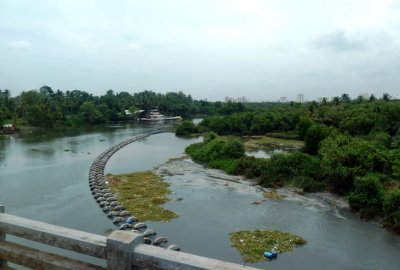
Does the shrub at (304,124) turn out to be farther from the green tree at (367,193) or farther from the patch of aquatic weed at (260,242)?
the patch of aquatic weed at (260,242)

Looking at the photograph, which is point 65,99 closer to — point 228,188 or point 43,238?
point 228,188

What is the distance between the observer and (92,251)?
15.8 ft

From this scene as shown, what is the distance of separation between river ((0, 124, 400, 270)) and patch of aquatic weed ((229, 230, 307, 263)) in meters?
0.44

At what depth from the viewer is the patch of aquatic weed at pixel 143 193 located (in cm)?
2333

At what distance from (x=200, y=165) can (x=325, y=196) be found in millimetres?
17572

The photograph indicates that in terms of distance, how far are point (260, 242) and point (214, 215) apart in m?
5.44

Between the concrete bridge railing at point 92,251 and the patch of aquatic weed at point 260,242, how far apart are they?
524 inches

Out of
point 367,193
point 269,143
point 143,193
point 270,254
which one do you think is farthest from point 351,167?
point 269,143

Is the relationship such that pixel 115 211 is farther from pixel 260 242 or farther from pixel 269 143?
pixel 269 143

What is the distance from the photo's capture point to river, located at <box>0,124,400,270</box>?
18.2 meters

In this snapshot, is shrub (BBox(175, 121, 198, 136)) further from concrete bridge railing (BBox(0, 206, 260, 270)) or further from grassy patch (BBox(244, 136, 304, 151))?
concrete bridge railing (BBox(0, 206, 260, 270))

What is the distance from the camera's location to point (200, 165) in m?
42.9

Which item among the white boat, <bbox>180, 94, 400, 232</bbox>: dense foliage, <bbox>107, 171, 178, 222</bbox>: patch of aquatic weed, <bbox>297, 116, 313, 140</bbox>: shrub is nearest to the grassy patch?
<bbox>297, 116, 313, 140</bbox>: shrub

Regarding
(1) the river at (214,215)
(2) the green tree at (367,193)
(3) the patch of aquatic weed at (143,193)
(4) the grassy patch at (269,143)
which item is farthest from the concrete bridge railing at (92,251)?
(4) the grassy patch at (269,143)
